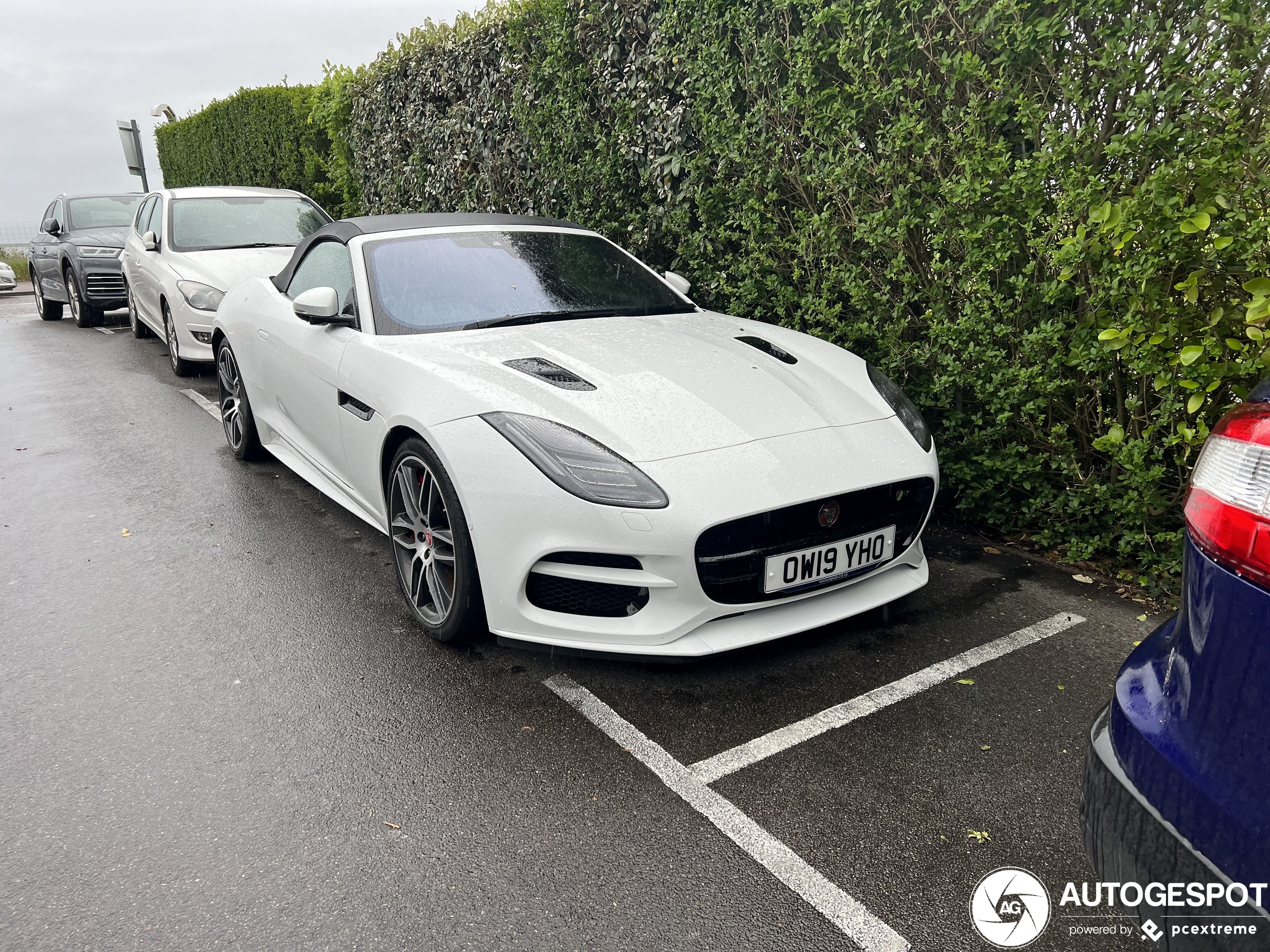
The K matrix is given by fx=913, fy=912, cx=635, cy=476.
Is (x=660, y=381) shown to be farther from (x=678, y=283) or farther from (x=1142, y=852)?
(x=1142, y=852)

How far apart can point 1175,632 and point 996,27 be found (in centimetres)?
320

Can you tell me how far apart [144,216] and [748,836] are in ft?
30.6

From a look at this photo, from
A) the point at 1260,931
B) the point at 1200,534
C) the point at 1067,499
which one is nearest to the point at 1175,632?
the point at 1200,534

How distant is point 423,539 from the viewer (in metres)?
3.37

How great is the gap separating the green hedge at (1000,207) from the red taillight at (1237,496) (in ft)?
5.75

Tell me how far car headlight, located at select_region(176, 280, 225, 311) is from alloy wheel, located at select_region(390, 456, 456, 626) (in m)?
4.88

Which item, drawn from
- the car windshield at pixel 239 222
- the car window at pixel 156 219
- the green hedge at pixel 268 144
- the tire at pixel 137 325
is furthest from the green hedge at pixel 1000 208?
the green hedge at pixel 268 144

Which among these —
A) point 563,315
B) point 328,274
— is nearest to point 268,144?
point 328,274

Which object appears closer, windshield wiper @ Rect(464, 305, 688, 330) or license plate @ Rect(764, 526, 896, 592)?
license plate @ Rect(764, 526, 896, 592)

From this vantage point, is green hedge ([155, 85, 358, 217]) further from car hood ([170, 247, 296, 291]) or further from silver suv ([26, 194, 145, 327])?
car hood ([170, 247, 296, 291])

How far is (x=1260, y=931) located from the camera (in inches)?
47.4

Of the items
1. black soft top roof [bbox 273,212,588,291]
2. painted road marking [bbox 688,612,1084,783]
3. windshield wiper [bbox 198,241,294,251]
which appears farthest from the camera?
windshield wiper [bbox 198,241,294,251]

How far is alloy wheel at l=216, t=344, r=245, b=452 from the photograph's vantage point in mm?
5477

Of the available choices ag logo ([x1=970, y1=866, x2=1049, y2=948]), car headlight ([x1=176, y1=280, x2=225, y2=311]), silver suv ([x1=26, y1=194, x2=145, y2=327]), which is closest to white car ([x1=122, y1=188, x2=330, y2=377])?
car headlight ([x1=176, y1=280, x2=225, y2=311])
